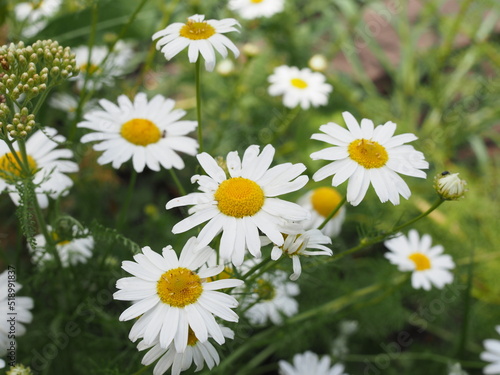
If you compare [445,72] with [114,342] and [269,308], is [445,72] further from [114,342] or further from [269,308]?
[114,342]

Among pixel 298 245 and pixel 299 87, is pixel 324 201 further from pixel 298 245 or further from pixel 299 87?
pixel 298 245

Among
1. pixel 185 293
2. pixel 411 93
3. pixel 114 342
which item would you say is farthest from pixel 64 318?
pixel 411 93

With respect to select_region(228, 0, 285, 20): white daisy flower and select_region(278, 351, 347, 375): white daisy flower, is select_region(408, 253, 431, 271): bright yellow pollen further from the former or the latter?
select_region(228, 0, 285, 20): white daisy flower

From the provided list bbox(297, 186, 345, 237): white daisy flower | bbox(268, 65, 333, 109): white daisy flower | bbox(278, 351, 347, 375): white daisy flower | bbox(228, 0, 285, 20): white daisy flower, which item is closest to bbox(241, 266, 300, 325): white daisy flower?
bbox(278, 351, 347, 375): white daisy flower

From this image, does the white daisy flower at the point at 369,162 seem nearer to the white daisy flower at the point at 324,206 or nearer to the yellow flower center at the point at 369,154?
the yellow flower center at the point at 369,154

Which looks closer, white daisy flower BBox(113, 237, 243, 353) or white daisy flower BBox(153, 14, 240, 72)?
white daisy flower BBox(113, 237, 243, 353)

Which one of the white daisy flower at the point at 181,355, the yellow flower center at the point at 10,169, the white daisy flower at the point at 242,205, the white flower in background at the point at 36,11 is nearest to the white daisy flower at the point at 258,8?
the white flower in background at the point at 36,11

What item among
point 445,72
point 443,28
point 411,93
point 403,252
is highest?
point 445,72
